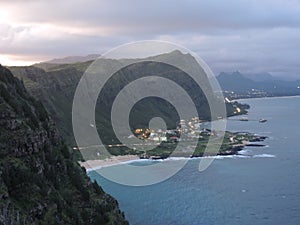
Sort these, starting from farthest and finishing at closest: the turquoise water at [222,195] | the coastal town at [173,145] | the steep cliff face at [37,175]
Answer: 1. the coastal town at [173,145]
2. the turquoise water at [222,195]
3. the steep cliff face at [37,175]

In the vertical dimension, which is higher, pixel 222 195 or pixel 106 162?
pixel 222 195

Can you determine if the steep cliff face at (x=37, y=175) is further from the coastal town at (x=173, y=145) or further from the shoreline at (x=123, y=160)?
the coastal town at (x=173, y=145)

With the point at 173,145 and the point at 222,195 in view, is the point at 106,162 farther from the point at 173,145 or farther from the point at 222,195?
the point at 222,195

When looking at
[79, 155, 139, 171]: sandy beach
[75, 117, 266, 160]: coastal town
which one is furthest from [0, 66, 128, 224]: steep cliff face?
[75, 117, 266, 160]: coastal town

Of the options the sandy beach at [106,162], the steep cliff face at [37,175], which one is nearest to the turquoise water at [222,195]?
the sandy beach at [106,162]

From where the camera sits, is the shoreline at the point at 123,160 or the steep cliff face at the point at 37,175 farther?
the shoreline at the point at 123,160

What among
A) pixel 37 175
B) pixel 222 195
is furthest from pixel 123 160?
pixel 37 175

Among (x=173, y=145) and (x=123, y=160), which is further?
(x=173, y=145)
